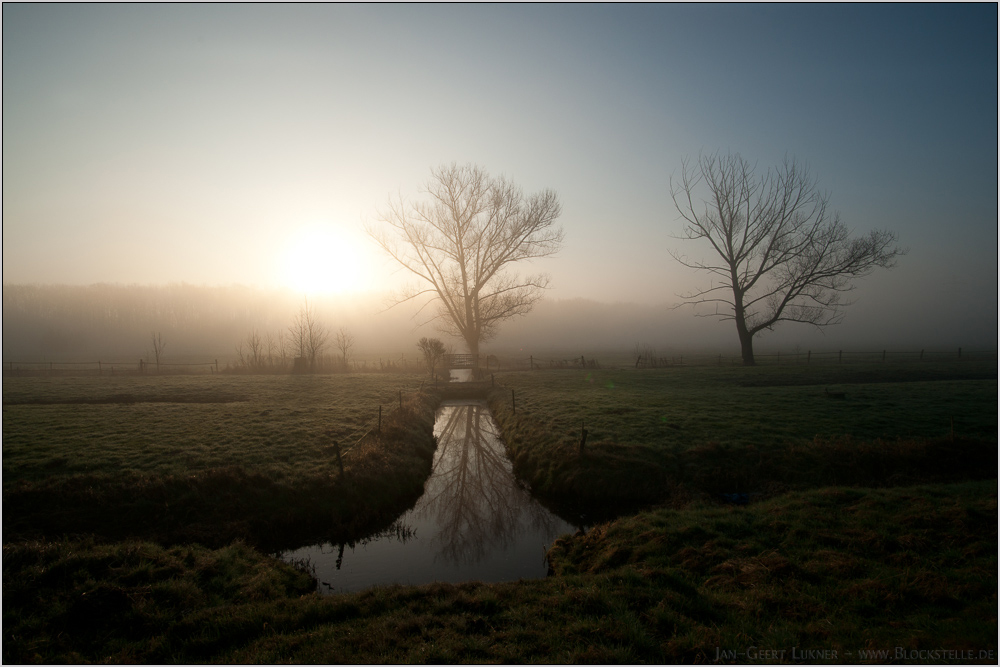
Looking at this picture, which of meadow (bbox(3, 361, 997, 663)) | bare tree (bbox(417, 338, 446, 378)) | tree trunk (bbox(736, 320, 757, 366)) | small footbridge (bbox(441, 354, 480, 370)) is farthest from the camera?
small footbridge (bbox(441, 354, 480, 370))

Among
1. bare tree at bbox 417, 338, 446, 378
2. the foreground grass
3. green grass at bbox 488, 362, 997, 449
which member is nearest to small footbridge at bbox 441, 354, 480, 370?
bare tree at bbox 417, 338, 446, 378

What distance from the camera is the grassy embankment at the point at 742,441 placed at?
1197cm

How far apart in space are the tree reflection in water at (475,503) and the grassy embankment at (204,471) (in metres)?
0.72

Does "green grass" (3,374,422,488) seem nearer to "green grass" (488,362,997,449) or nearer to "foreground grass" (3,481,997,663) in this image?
"foreground grass" (3,481,997,663)

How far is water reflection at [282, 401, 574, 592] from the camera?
8.66 meters

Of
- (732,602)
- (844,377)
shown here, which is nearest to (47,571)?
(732,602)

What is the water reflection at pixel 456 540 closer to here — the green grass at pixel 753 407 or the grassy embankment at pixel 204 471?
the grassy embankment at pixel 204 471

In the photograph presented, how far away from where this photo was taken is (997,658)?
4.48 metres

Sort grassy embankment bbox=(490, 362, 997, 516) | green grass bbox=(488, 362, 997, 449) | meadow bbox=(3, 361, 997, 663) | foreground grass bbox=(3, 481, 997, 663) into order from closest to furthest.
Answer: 1. foreground grass bbox=(3, 481, 997, 663)
2. meadow bbox=(3, 361, 997, 663)
3. grassy embankment bbox=(490, 362, 997, 516)
4. green grass bbox=(488, 362, 997, 449)

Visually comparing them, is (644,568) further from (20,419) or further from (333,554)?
(20,419)

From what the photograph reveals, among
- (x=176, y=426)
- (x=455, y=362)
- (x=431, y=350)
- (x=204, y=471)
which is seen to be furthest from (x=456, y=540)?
(x=455, y=362)

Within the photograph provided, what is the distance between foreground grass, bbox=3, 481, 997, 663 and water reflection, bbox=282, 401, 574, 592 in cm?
92

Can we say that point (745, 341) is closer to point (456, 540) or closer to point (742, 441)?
point (742, 441)

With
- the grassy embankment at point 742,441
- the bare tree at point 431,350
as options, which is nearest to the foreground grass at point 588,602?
the grassy embankment at point 742,441
